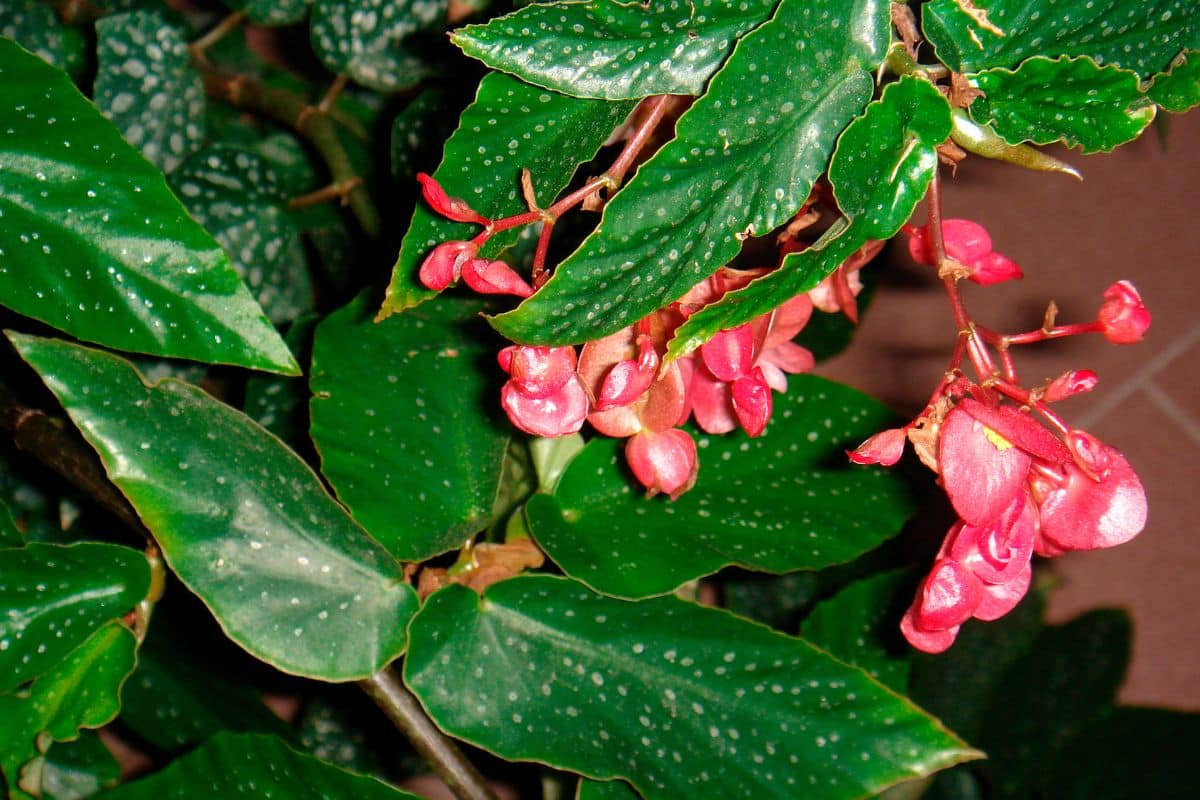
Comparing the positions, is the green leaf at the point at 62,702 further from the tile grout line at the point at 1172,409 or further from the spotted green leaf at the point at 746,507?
the tile grout line at the point at 1172,409

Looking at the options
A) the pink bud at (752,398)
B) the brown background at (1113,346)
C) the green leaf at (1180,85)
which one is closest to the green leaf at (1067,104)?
the green leaf at (1180,85)

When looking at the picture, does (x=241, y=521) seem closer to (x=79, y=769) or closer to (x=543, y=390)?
(x=543, y=390)

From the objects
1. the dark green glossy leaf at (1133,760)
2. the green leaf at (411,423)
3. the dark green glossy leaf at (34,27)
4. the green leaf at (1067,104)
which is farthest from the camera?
the dark green glossy leaf at (1133,760)

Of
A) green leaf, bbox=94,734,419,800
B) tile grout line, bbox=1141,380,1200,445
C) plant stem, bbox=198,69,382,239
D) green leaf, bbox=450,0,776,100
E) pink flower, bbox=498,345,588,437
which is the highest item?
green leaf, bbox=450,0,776,100

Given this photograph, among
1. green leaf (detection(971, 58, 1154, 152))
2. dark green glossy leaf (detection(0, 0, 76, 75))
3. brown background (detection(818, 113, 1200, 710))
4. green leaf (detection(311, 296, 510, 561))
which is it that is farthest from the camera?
brown background (detection(818, 113, 1200, 710))

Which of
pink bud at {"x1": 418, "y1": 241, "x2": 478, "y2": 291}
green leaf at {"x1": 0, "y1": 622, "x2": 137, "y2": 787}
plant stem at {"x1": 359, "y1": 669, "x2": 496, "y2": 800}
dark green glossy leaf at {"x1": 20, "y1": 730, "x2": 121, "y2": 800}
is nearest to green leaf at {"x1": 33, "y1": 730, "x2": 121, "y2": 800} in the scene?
dark green glossy leaf at {"x1": 20, "y1": 730, "x2": 121, "y2": 800}

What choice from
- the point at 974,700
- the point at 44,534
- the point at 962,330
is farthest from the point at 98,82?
the point at 974,700

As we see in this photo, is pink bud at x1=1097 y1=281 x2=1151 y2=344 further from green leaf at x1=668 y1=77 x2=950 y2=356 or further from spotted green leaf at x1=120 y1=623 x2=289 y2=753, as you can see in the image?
spotted green leaf at x1=120 y1=623 x2=289 y2=753
